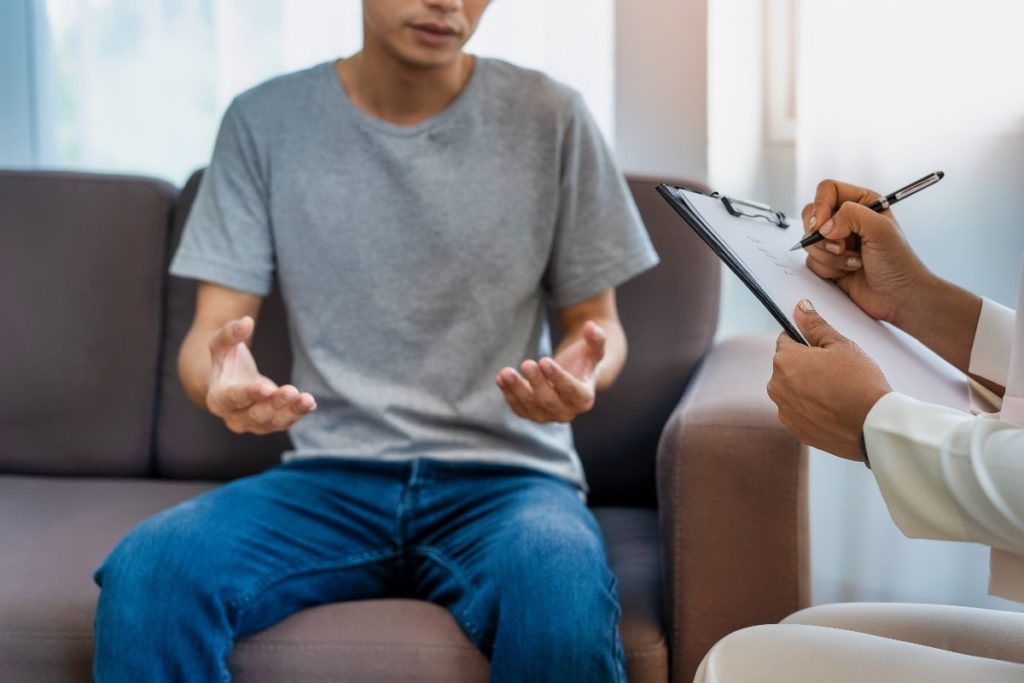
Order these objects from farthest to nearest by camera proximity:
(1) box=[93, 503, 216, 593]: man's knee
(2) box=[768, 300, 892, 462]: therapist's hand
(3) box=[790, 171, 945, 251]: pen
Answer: (1) box=[93, 503, 216, 593]: man's knee, (3) box=[790, 171, 945, 251]: pen, (2) box=[768, 300, 892, 462]: therapist's hand

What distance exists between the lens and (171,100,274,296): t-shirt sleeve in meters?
1.51

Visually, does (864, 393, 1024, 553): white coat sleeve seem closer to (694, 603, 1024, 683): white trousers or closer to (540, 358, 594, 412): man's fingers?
(694, 603, 1024, 683): white trousers

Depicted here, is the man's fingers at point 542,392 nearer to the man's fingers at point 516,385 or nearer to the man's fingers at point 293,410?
the man's fingers at point 516,385

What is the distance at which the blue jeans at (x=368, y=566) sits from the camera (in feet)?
3.71

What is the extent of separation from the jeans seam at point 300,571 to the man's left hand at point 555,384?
0.23 meters

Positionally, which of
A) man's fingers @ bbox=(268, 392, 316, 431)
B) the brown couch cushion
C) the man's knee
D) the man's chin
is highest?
the man's chin

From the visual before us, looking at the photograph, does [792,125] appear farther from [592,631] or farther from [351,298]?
[592,631]

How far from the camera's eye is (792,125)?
195 centimetres

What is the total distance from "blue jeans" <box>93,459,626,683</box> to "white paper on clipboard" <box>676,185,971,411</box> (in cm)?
35

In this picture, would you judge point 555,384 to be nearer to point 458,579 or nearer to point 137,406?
point 458,579

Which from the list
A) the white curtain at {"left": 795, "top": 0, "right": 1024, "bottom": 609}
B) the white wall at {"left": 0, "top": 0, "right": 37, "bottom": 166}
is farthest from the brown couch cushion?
the white wall at {"left": 0, "top": 0, "right": 37, "bottom": 166}

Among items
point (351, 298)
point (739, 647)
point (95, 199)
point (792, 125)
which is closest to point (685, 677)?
point (739, 647)

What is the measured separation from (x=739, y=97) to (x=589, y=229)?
55 cm

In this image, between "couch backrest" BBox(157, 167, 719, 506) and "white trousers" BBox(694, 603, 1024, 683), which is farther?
"couch backrest" BBox(157, 167, 719, 506)
